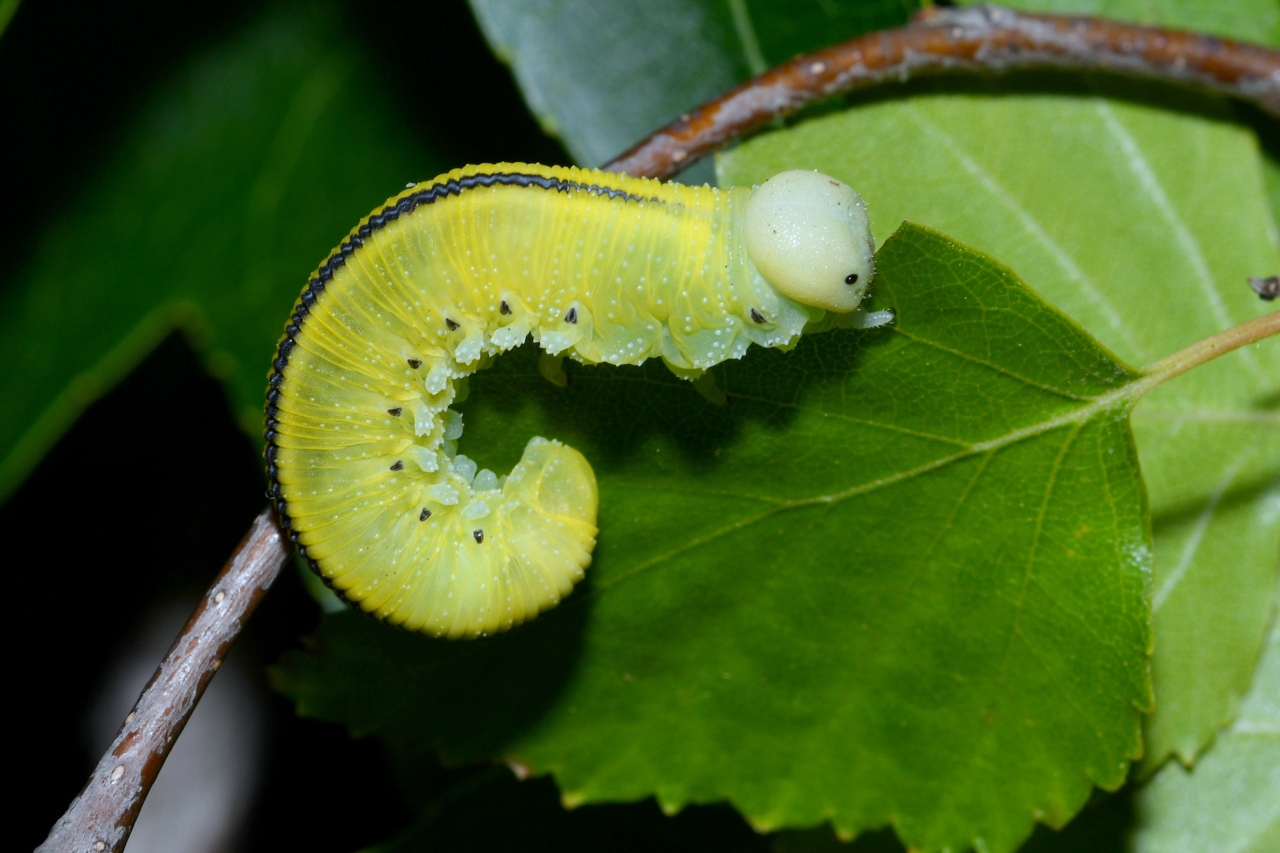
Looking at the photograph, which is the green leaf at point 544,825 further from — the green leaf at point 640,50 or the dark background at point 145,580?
the green leaf at point 640,50

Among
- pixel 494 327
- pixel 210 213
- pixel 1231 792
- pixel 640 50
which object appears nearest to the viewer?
pixel 494 327

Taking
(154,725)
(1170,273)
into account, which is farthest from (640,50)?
(154,725)

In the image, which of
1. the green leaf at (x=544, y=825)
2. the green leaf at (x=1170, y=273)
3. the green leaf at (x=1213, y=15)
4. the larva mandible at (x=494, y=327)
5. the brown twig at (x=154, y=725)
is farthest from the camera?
the green leaf at (x=544, y=825)

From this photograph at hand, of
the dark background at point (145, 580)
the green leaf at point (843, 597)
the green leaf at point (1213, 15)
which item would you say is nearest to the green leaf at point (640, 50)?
the green leaf at point (1213, 15)

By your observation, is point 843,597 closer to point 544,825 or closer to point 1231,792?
point 544,825

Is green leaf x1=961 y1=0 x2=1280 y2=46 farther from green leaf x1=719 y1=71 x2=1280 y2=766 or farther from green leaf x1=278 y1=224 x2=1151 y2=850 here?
green leaf x1=278 y1=224 x2=1151 y2=850

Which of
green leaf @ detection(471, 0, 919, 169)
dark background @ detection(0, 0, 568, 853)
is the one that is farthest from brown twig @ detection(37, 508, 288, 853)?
dark background @ detection(0, 0, 568, 853)

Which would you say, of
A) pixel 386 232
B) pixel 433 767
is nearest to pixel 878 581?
pixel 386 232

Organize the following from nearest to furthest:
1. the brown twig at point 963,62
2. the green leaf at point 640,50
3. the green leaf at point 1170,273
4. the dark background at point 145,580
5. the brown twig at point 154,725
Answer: the brown twig at point 154,725 → the brown twig at point 963,62 → the green leaf at point 1170,273 → the green leaf at point 640,50 → the dark background at point 145,580

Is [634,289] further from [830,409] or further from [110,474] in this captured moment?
[110,474]
